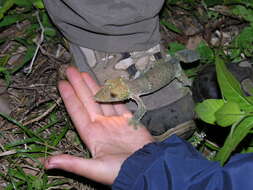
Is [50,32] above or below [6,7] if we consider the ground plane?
below

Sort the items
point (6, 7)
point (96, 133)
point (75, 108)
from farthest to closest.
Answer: point (6, 7) → point (75, 108) → point (96, 133)

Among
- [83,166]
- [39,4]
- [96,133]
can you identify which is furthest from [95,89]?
[39,4]

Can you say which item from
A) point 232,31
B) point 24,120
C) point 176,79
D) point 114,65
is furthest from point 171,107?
point 232,31

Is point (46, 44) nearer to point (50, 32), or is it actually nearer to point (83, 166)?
point (50, 32)

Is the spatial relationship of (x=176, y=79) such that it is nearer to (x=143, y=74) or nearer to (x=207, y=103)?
(x=143, y=74)

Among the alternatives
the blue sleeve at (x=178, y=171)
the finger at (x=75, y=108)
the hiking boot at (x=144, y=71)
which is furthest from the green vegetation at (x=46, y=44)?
the blue sleeve at (x=178, y=171)

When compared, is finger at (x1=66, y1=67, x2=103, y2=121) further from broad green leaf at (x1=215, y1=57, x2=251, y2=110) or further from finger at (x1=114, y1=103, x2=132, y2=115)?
broad green leaf at (x1=215, y1=57, x2=251, y2=110)

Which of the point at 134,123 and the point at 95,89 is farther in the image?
the point at 95,89
